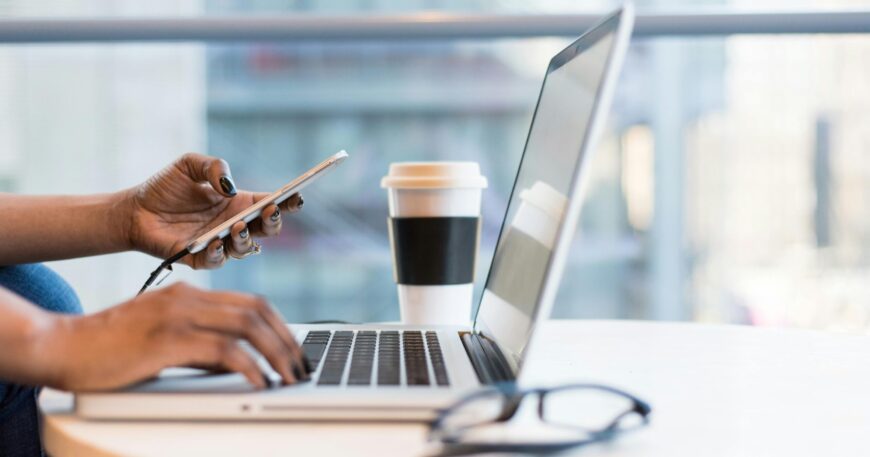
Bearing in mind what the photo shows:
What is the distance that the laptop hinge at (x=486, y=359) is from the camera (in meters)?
0.49

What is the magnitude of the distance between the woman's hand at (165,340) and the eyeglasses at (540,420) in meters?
0.10

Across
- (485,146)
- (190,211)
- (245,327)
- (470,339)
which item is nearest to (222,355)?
(245,327)

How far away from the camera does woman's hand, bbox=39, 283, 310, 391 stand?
1.46 ft

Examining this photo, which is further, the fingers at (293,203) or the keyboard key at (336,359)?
the fingers at (293,203)

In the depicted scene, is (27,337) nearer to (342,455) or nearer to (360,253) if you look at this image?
(342,455)

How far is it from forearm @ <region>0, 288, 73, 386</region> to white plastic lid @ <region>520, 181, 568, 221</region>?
0.95 feet

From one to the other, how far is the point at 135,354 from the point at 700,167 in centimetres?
314

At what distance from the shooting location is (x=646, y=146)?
3541 mm

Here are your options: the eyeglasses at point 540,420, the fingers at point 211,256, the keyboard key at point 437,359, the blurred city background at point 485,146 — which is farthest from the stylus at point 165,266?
the blurred city background at point 485,146

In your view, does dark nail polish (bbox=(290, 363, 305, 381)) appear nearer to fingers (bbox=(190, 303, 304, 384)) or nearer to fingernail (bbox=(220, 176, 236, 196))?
fingers (bbox=(190, 303, 304, 384))

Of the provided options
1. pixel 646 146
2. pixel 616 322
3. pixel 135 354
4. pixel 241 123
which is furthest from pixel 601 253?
pixel 135 354

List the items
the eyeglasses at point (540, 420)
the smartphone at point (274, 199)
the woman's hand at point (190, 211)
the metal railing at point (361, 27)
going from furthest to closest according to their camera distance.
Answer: the metal railing at point (361, 27) < the woman's hand at point (190, 211) < the smartphone at point (274, 199) < the eyeglasses at point (540, 420)

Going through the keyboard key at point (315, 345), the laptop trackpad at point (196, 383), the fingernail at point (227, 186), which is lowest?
the keyboard key at point (315, 345)

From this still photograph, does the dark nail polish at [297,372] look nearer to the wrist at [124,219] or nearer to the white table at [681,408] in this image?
the white table at [681,408]
